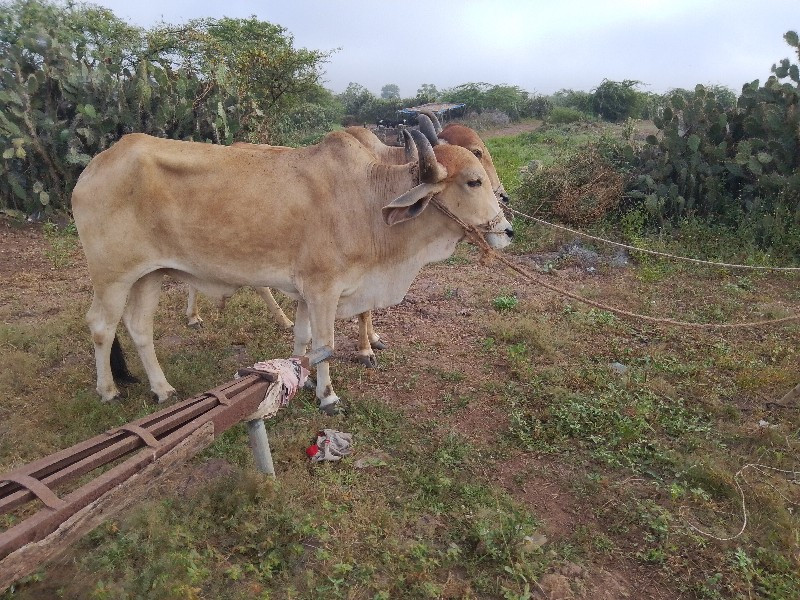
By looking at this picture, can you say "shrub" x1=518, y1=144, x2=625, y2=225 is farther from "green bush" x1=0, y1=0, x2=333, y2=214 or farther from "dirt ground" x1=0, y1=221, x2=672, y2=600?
"green bush" x1=0, y1=0, x2=333, y2=214

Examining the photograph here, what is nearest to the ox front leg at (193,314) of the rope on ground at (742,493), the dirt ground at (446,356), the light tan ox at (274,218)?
the dirt ground at (446,356)

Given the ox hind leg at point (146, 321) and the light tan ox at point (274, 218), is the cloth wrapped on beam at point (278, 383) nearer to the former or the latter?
the light tan ox at point (274, 218)

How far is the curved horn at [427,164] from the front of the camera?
3420 mm

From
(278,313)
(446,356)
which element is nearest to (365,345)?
(446,356)

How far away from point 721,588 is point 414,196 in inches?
99.1

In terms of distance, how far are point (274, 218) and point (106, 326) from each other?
1.39m

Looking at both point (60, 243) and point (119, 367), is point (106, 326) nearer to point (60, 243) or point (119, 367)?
point (119, 367)

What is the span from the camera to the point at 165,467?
215 cm

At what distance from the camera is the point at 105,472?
2.17 m

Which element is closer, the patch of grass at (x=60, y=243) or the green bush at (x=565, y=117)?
the patch of grass at (x=60, y=243)

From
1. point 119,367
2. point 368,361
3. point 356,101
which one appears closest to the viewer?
point 119,367

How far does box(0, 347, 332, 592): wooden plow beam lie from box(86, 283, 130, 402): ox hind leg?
4.79 feet

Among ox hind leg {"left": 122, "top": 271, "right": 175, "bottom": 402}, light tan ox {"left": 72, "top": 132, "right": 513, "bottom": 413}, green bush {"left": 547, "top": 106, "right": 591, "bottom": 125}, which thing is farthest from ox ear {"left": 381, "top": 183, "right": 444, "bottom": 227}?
green bush {"left": 547, "top": 106, "right": 591, "bottom": 125}

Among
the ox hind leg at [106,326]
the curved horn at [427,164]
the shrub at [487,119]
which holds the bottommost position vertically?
the ox hind leg at [106,326]
